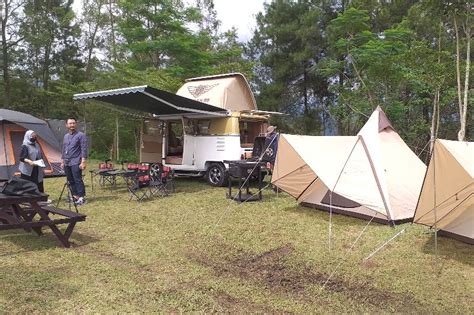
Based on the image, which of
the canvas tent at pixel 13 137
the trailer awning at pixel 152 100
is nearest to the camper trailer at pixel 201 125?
the trailer awning at pixel 152 100

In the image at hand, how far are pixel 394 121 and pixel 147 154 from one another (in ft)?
27.6

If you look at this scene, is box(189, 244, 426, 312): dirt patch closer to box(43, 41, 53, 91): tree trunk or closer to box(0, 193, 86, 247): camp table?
box(0, 193, 86, 247): camp table

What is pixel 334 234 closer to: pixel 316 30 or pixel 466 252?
pixel 466 252

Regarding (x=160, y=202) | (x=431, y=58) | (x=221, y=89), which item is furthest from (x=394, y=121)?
(x=160, y=202)

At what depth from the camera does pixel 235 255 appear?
17.1 feet

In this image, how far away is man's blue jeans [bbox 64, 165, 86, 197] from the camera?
25.8 ft

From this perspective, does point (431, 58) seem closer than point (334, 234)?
No

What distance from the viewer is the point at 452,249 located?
5.46 meters

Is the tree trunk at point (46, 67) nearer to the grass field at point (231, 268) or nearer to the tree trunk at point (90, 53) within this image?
the tree trunk at point (90, 53)

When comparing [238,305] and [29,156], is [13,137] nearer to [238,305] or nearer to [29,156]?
[29,156]

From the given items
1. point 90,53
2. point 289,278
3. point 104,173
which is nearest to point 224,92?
point 104,173

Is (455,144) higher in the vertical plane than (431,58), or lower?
lower

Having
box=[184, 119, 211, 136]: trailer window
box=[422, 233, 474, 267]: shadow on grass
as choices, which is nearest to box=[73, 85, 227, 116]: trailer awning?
box=[184, 119, 211, 136]: trailer window

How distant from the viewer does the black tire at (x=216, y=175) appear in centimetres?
1032
